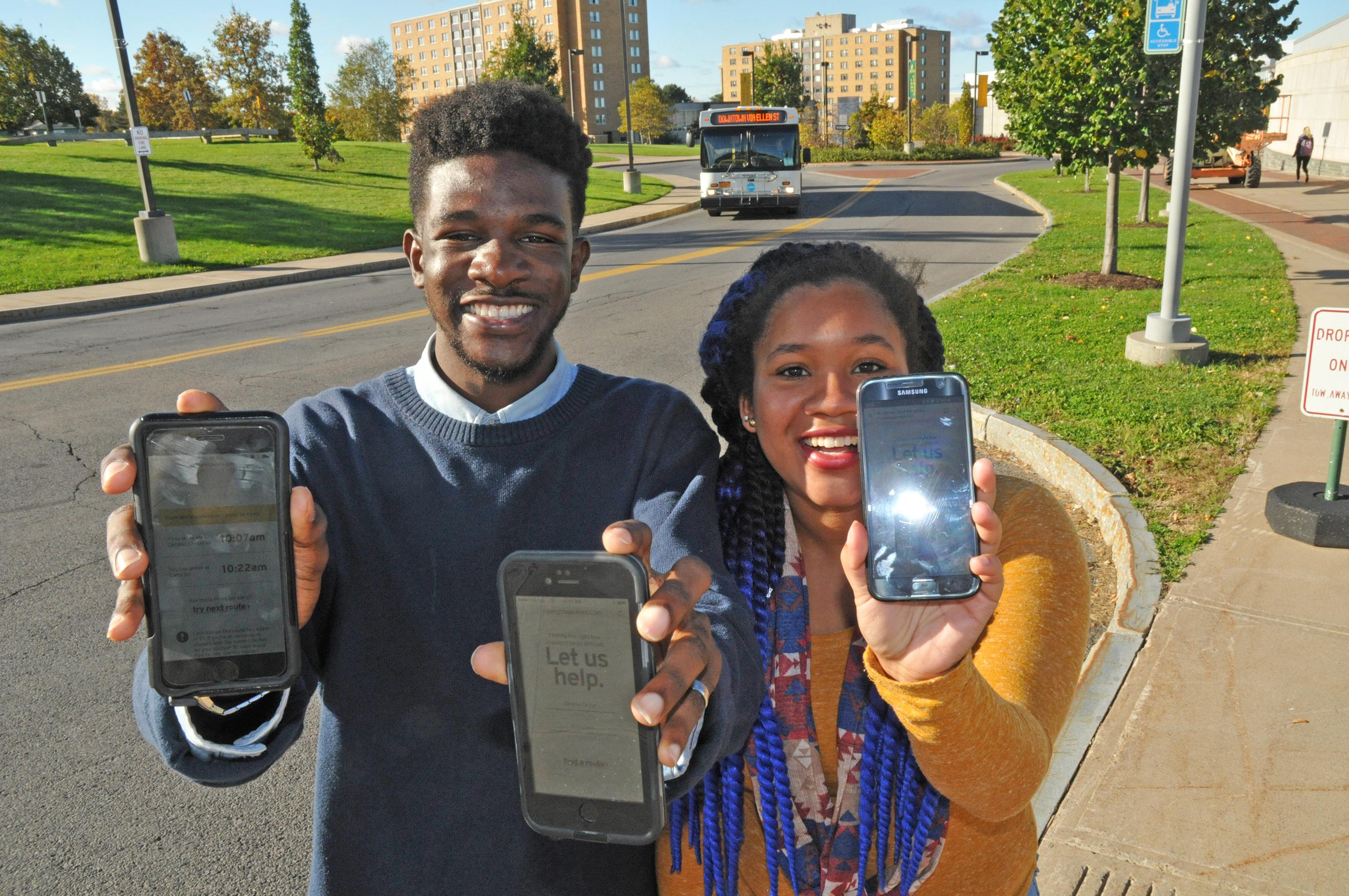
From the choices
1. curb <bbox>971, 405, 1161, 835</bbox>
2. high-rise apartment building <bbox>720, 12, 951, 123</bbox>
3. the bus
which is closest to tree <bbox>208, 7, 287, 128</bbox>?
the bus

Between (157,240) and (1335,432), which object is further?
(157,240)

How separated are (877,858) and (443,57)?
15793 cm

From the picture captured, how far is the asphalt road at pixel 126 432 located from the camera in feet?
10.6

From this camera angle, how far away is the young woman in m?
1.73

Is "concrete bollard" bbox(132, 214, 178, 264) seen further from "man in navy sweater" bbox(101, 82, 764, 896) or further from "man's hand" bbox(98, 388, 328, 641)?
"man's hand" bbox(98, 388, 328, 641)

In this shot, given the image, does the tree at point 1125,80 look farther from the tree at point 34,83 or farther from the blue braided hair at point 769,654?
the tree at point 34,83

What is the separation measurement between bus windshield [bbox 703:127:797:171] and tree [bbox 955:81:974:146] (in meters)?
44.3

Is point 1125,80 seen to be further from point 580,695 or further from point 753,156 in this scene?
point 753,156

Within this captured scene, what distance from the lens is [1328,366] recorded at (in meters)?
4.93

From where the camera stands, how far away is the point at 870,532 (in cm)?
160

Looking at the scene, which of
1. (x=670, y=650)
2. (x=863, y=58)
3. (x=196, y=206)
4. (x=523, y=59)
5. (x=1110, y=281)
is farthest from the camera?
(x=863, y=58)

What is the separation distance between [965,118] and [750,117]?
157ft

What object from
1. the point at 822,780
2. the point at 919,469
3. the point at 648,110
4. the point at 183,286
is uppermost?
the point at 648,110

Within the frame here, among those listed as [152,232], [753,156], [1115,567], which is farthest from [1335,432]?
[753,156]
